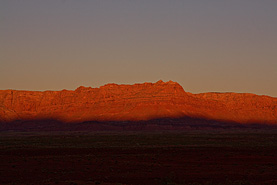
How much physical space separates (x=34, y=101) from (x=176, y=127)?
61.8 meters

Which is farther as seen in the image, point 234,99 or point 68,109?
point 234,99

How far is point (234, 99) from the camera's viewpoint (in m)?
186

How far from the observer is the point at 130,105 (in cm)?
15700

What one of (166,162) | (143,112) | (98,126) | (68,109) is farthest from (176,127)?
(166,162)

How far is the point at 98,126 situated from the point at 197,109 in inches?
1419

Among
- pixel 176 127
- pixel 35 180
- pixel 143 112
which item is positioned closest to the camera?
pixel 35 180

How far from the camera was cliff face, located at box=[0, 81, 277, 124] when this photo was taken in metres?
153

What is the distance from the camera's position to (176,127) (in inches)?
5556

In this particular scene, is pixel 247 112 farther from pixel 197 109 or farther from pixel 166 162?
pixel 166 162

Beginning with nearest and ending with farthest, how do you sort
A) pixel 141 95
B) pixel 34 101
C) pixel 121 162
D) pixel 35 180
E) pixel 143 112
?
pixel 35 180, pixel 121 162, pixel 143 112, pixel 141 95, pixel 34 101

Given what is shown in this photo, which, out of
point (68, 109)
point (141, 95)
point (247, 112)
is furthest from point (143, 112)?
point (247, 112)

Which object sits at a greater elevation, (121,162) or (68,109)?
(68,109)

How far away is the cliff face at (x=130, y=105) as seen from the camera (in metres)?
153

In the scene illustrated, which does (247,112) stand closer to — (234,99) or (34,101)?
(234,99)
